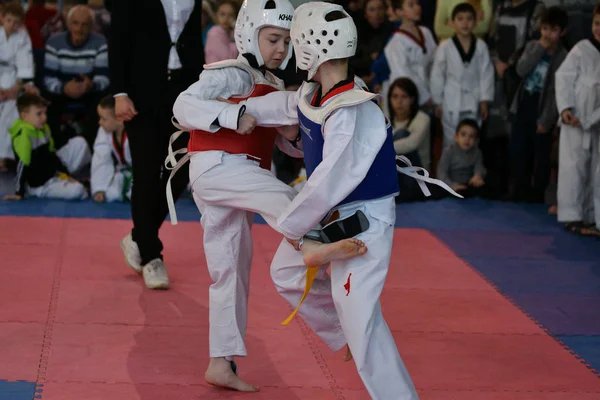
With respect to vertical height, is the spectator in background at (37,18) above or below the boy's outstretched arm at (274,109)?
below

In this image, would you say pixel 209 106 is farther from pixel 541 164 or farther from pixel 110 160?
pixel 541 164

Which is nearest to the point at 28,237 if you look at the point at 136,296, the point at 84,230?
the point at 84,230

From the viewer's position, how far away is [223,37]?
8.67m

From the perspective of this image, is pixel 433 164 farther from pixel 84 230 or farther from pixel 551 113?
pixel 84 230

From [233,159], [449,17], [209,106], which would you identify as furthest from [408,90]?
[209,106]

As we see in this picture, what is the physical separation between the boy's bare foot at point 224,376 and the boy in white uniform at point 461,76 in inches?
213

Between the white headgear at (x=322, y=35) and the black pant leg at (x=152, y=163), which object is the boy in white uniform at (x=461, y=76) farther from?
the white headgear at (x=322, y=35)

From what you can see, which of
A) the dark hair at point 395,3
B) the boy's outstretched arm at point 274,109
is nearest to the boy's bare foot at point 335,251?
the boy's outstretched arm at point 274,109

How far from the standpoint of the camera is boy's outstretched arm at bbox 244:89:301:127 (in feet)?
12.7

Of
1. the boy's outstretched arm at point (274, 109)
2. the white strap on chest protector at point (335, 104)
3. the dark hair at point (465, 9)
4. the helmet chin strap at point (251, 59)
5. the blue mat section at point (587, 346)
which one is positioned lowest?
the blue mat section at point (587, 346)

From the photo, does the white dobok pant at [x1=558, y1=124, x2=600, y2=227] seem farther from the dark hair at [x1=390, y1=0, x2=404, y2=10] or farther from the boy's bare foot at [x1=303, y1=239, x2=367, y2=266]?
the boy's bare foot at [x1=303, y1=239, x2=367, y2=266]

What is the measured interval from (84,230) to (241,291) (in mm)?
3313

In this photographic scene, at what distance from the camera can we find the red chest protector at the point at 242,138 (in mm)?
4031

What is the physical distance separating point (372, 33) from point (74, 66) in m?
2.83
